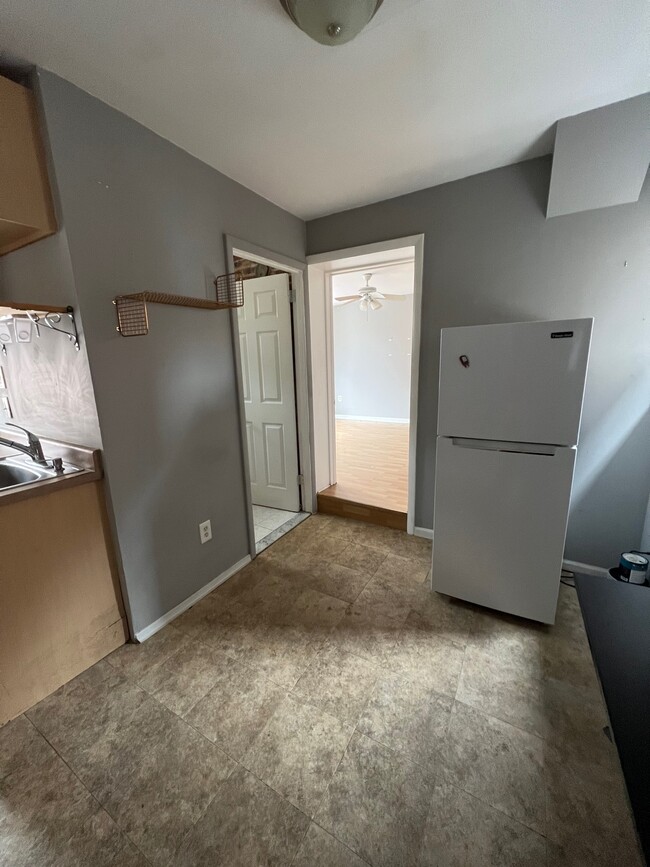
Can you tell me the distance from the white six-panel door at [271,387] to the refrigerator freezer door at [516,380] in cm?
144

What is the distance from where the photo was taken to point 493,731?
49.1 inches

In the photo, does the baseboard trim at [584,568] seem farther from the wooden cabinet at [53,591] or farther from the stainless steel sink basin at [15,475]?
the stainless steel sink basin at [15,475]

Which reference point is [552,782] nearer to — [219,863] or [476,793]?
[476,793]

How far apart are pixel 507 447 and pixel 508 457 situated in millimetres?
48

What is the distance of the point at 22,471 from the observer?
1616 millimetres

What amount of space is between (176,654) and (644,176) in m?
3.17

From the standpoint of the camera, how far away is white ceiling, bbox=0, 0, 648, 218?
104 centimetres

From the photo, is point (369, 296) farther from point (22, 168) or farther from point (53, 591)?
point (53, 591)

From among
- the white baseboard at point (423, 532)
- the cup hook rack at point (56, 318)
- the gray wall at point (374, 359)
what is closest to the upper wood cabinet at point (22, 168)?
the cup hook rack at point (56, 318)

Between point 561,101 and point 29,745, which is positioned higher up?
point 561,101

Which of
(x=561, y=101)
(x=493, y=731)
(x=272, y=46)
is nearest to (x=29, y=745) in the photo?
(x=493, y=731)

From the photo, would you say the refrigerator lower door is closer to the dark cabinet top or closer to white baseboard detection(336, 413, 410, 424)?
the dark cabinet top

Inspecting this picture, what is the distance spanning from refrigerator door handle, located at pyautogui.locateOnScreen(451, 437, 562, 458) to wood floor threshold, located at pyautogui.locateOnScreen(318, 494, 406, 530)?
109 centimetres

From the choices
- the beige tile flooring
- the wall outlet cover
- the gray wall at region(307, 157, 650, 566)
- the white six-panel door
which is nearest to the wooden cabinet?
the beige tile flooring
